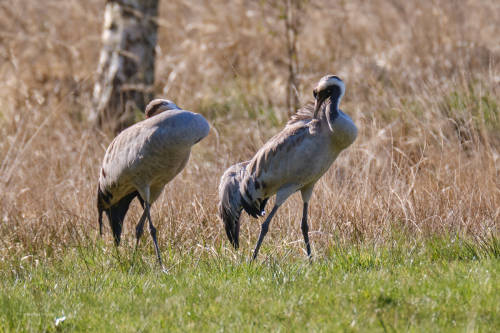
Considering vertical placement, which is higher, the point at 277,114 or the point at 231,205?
the point at 231,205

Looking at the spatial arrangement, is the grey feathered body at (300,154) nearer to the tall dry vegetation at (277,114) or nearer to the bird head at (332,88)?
the bird head at (332,88)

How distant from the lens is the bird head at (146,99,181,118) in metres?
6.76

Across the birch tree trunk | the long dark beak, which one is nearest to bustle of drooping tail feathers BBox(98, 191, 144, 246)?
the long dark beak

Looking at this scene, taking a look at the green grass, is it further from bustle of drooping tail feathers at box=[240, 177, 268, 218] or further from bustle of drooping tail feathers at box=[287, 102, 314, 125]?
bustle of drooping tail feathers at box=[287, 102, 314, 125]

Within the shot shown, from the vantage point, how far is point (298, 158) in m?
5.80

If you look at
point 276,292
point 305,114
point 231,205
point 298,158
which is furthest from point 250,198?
point 276,292

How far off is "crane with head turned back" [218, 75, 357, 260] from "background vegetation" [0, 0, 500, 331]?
43cm

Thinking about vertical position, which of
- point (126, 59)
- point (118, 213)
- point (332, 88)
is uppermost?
point (332, 88)

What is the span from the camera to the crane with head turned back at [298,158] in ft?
18.6

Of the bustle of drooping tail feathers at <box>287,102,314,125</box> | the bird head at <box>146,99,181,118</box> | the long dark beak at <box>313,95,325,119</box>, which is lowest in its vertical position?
the bird head at <box>146,99,181,118</box>

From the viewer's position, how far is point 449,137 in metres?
8.64

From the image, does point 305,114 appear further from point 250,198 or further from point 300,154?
point 250,198

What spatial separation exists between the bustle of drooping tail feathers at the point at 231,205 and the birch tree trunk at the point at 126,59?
5.23m

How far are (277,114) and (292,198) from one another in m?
3.30
